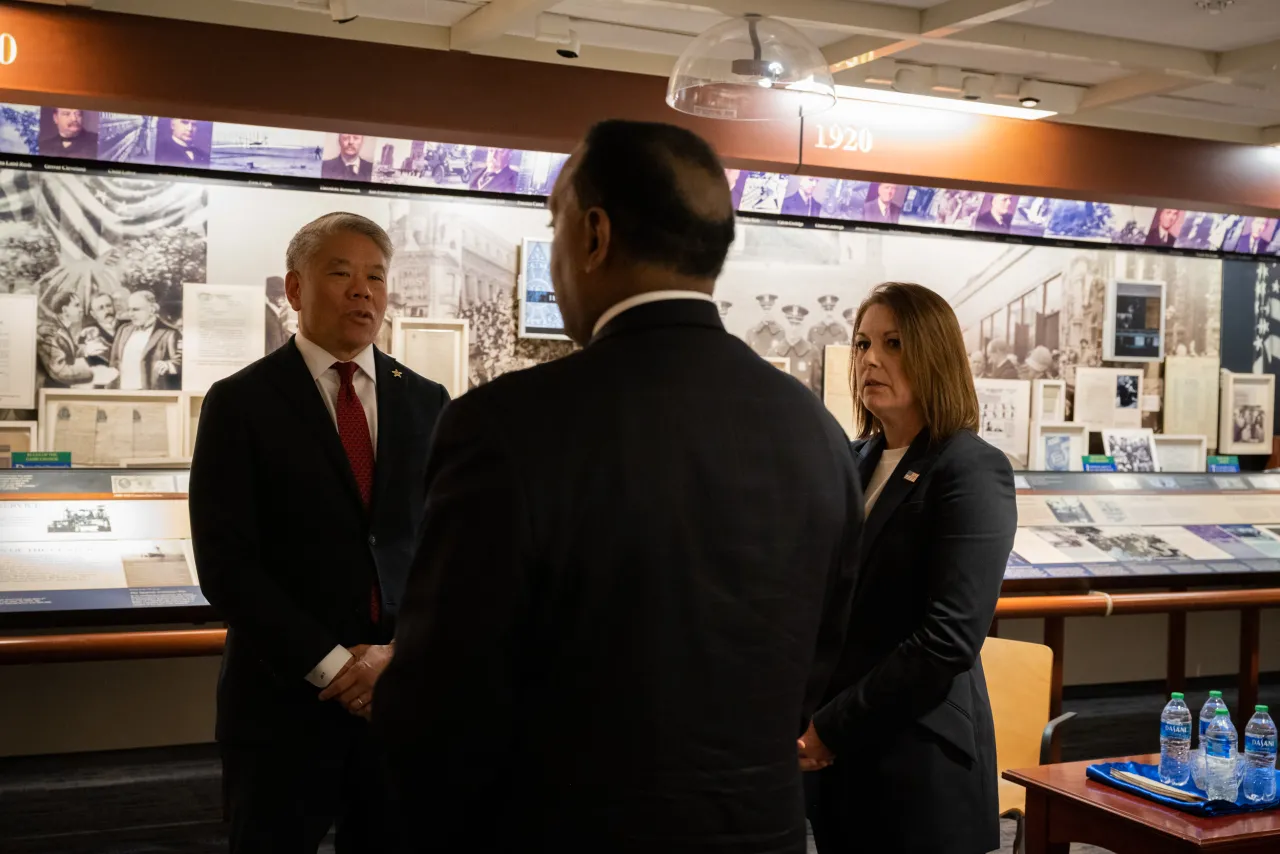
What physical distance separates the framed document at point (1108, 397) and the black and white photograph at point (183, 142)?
497cm

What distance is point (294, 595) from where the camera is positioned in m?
2.34

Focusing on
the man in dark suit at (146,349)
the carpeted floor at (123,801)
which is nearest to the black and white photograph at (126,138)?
the man in dark suit at (146,349)

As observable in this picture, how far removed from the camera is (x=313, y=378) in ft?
8.11

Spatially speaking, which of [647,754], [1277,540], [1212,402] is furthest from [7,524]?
[1212,402]

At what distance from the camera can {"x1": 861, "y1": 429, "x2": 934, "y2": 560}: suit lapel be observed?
2434mm

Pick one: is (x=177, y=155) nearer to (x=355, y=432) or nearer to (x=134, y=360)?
(x=134, y=360)

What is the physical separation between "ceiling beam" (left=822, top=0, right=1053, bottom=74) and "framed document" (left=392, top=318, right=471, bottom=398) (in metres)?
2.16

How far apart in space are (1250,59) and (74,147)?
4850 mm

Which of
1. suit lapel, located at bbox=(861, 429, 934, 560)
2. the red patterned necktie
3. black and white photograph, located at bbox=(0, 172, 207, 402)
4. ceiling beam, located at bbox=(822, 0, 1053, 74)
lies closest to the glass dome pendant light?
ceiling beam, located at bbox=(822, 0, 1053, 74)

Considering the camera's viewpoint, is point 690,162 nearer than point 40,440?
Yes

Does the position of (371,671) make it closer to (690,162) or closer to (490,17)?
(690,162)

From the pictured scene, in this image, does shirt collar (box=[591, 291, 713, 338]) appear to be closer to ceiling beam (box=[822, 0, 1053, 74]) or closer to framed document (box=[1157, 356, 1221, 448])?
ceiling beam (box=[822, 0, 1053, 74])

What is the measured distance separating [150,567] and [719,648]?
340cm

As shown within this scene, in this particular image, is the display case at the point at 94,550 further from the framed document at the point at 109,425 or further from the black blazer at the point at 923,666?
the black blazer at the point at 923,666
